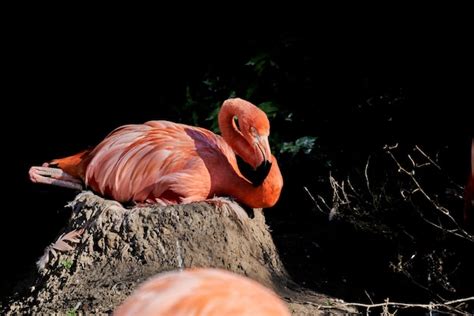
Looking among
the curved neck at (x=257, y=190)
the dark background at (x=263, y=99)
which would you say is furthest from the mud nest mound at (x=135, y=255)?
the dark background at (x=263, y=99)

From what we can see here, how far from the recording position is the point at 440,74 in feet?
17.9

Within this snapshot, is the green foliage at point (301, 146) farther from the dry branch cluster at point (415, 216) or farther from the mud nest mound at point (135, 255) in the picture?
the mud nest mound at point (135, 255)

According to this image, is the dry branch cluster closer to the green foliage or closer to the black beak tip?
the green foliage

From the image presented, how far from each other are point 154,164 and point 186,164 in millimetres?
191

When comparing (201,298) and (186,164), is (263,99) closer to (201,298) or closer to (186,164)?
(186,164)

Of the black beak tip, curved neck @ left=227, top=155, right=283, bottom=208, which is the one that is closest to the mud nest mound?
curved neck @ left=227, top=155, right=283, bottom=208

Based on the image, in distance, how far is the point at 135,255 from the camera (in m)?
4.45

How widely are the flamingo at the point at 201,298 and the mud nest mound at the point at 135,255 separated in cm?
281

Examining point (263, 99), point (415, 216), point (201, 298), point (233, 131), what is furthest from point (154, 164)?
point (201, 298)

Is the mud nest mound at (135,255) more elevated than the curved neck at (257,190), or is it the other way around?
the curved neck at (257,190)

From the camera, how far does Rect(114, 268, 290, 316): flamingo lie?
1.42 meters

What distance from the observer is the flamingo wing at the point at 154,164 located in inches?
180

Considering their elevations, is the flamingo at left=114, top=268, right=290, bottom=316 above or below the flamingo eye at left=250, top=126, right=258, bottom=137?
above

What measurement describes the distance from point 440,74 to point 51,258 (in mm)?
2617
